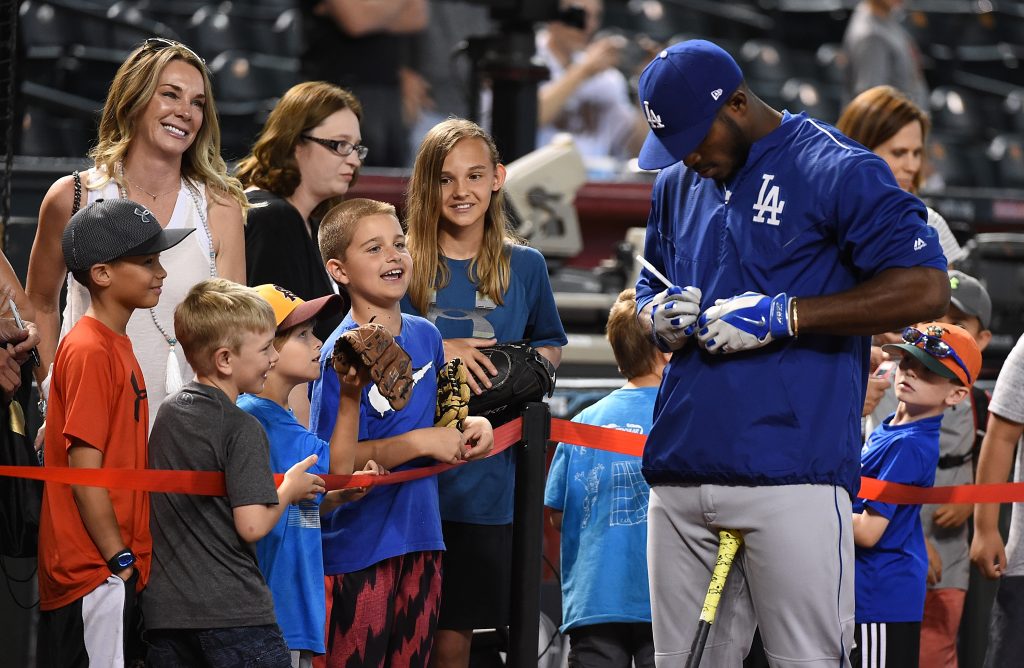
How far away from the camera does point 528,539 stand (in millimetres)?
3617

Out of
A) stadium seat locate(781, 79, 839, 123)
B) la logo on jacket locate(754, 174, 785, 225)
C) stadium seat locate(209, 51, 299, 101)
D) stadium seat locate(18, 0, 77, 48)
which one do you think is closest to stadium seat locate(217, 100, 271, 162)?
stadium seat locate(209, 51, 299, 101)

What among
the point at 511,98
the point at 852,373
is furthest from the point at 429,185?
the point at 511,98

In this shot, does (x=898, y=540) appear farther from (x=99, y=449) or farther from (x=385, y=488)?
(x=99, y=449)

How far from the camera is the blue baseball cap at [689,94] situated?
2.82m

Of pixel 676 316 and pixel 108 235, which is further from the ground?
pixel 108 235

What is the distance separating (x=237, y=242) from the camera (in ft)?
11.9

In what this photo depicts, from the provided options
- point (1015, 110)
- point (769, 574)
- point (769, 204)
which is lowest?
point (769, 574)

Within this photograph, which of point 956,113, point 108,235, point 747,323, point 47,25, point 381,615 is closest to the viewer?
point 747,323

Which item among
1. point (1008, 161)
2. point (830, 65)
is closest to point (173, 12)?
point (830, 65)

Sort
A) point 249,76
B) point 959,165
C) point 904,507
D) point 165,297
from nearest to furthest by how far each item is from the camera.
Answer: point 165,297 → point 904,507 → point 249,76 → point 959,165

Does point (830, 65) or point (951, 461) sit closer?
point (951, 461)

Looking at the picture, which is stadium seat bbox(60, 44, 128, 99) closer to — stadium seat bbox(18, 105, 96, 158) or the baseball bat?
stadium seat bbox(18, 105, 96, 158)

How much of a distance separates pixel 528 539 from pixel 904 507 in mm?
1012

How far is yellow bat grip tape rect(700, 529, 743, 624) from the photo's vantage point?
2848mm
